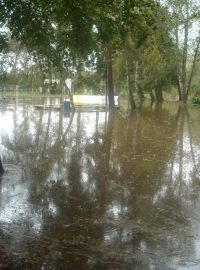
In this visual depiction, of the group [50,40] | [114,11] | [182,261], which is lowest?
[182,261]

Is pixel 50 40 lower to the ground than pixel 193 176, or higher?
higher

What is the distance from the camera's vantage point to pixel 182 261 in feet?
19.8

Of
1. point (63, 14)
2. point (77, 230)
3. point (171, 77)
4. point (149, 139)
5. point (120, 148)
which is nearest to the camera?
point (77, 230)

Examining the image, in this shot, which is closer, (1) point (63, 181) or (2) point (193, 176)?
(1) point (63, 181)

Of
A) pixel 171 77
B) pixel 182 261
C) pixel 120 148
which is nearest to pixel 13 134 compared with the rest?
pixel 120 148

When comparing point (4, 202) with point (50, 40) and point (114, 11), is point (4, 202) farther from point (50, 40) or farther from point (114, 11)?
point (114, 11)

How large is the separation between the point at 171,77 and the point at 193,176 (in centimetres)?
4841

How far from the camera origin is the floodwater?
6062mm

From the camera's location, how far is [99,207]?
857 cm

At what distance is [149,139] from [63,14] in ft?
34.5

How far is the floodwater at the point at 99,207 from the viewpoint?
19.9 feet

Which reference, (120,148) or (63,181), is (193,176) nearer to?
(63,181)

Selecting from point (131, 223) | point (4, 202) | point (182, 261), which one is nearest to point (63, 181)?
point (4, 202)

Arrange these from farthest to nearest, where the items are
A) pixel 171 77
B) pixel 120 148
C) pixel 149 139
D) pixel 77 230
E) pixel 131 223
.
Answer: pixel 171 77
pixel 149 139
pixel 120 148
pixel 131 223
pixel 77 230
